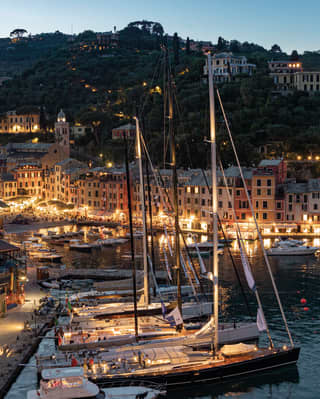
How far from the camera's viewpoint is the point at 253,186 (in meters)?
73.9

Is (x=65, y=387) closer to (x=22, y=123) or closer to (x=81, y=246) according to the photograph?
→ (x=81, y=246)

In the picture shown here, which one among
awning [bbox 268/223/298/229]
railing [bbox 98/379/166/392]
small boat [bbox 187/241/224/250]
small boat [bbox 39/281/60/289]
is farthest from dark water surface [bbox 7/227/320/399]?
small boat [bbox 39/281/60/289]

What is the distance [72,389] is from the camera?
86.0 ft

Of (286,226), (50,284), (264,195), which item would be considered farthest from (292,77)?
(50,284)

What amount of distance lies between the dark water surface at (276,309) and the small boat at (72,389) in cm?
265

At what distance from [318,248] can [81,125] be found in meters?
67.1

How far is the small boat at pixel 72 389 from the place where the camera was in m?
26.2

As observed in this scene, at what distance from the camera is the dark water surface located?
29812 millimetres

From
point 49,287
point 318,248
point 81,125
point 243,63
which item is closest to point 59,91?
point 81,125

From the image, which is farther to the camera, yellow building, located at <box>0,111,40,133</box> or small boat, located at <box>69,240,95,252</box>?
yellow building, located at <box>0,111,40,133</box>

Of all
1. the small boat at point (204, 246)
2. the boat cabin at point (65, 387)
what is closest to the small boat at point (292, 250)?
the small boat at point (204, 246)

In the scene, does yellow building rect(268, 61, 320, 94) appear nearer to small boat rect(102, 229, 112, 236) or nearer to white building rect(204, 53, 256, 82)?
white building rect(204, 53, 256, 82)

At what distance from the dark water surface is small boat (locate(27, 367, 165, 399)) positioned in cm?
265

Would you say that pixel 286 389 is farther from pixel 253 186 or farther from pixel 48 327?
pixel 253 186
